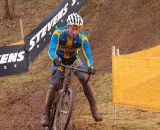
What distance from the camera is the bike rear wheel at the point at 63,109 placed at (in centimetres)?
810

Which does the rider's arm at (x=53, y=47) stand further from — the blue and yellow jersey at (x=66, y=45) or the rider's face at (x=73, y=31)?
the rider's face at (x=73, y=31)

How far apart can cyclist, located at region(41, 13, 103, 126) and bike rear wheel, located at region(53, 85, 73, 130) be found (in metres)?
0.30

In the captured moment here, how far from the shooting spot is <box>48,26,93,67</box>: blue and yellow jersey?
8.51m

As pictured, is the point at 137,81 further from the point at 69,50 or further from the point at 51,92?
the point at 51,92

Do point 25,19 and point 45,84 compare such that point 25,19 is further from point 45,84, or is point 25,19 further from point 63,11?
point 45,84

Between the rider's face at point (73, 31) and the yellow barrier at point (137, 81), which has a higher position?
the rider's face at point (73, 31)

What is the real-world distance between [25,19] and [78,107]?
594 inches

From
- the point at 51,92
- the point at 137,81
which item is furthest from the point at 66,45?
the point at 137,81

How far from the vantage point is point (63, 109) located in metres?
8.38

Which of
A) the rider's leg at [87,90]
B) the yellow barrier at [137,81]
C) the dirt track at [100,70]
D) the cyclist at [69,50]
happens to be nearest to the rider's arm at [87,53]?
the cyclist at [69,50]

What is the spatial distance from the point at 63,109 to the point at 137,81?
6.50 feet

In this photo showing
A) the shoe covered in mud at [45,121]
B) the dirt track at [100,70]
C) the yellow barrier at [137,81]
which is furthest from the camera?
the dirt track at [100,70]

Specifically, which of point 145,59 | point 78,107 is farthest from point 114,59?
point 78,107

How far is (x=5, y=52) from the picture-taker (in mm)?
15938
